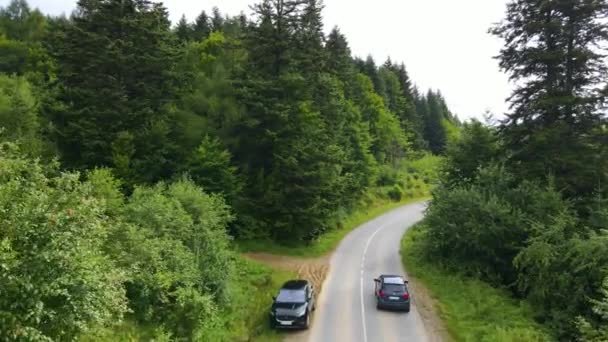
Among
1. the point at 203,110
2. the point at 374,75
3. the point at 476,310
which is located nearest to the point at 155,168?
the point at 203,110

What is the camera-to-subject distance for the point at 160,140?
28.4 meters

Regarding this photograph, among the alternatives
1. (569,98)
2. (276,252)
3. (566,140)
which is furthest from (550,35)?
(276,252)

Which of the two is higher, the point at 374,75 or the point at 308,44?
the point at 374,75

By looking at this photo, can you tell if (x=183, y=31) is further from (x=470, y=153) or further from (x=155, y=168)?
(x=470, y=153)

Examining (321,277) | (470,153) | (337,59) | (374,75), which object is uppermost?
(374,75)

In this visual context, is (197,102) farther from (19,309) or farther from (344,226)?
(19,309)

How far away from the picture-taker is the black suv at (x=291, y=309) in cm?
1920

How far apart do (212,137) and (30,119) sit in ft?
36.5

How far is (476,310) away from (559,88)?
1238 cm

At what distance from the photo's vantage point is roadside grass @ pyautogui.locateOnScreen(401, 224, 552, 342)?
1886cm

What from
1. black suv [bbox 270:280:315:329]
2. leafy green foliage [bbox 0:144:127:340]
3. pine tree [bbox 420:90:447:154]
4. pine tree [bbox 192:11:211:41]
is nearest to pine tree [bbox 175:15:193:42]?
pine tree [bbox 192:11:211:41]

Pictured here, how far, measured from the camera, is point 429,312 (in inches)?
888

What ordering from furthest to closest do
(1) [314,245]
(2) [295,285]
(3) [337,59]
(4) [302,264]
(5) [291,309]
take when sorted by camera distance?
1. (3) [337,59]
2. (1) [314,245]
3. (4) [302,264]
4. (2) [295,285]
5. (5) [291,309]

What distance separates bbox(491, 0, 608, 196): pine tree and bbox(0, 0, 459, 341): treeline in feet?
42.7
